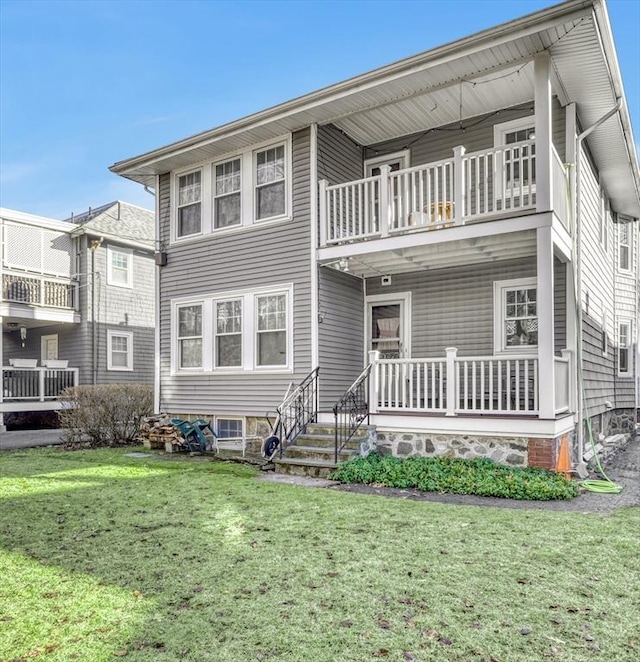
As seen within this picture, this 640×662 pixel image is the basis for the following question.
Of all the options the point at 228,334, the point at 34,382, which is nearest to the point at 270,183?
the point at 228,334

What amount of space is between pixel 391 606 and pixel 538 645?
0.90m

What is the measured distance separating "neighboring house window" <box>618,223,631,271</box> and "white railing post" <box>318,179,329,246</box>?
971cm

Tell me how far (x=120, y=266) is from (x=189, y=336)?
922cm

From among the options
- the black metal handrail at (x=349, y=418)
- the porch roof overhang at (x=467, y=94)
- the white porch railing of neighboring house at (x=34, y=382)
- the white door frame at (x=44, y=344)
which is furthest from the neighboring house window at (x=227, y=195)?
the white door frame at (x=44, y=344)

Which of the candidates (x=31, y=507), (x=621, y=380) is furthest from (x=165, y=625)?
(x=621, y=380)

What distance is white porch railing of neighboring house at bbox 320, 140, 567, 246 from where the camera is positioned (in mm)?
→ 8125

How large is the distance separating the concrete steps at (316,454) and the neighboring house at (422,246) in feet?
1.92

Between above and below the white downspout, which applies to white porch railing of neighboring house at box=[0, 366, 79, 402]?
below

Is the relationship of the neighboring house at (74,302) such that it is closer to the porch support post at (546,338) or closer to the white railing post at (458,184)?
the white railing post at (458,184)

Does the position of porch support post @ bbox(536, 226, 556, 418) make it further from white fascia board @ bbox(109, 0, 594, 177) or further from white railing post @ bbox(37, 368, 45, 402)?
white railing post @ bbox(37, 368, 45, 402)

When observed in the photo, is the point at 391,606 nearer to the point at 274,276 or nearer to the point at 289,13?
the point at 274,276

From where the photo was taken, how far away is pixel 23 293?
1752 cm

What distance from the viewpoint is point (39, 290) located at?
58.9 ft

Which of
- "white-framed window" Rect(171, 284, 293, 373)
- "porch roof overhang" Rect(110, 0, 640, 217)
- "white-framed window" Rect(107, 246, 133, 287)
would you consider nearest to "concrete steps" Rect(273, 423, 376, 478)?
"white-framed window" Rect(171, 284, 293, 373)
